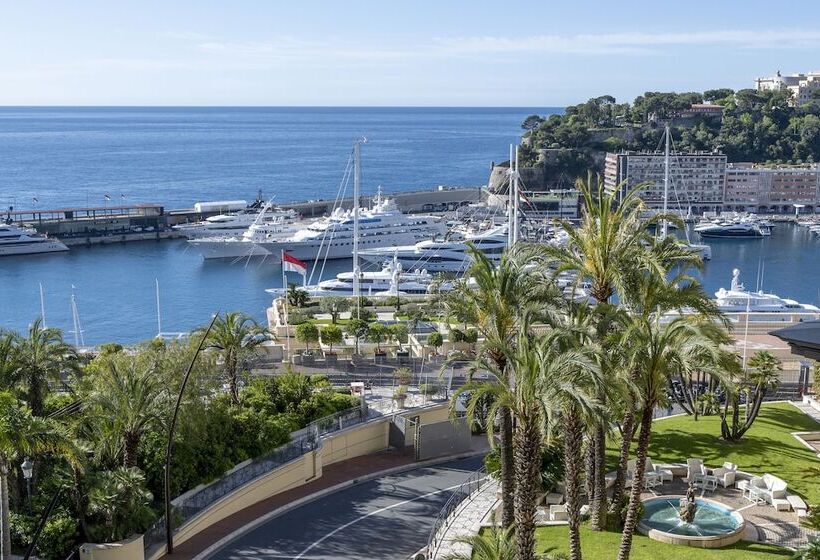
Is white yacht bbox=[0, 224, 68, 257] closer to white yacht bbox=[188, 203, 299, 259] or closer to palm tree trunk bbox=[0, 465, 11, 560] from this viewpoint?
white yacht bbox=[188, 203, 299, 259]

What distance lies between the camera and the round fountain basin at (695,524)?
17.9 m

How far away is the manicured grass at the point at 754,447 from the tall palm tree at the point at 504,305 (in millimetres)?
5312

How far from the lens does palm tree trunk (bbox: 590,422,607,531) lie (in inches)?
727

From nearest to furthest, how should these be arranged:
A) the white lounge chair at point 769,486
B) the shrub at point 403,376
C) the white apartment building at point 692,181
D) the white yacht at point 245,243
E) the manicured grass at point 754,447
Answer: the white lounge chair at point 769,486, the manicured grass at point 754,447, the shrub at point 403,376, the white yacht at point 245,243, the white apartment building at point 692,181

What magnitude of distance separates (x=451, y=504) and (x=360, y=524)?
7.21ft

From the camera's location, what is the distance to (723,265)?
8050 cm

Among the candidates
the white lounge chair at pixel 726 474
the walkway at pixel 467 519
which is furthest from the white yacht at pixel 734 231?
the walkway at pixel 467 519

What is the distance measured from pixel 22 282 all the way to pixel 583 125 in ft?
279

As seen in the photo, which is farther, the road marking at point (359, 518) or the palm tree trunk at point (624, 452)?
the road marking at point (359, 518)

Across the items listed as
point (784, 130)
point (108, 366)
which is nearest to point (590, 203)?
point (108, 366)

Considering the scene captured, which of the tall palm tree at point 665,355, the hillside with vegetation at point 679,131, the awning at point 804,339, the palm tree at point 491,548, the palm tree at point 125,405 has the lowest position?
the palm tree at point 491,548

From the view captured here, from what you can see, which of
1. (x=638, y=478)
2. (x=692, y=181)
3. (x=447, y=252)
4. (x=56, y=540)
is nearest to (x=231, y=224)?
(x=447, y=252)

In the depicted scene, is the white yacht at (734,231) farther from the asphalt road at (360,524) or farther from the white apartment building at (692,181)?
the asphalt road at (360,524)

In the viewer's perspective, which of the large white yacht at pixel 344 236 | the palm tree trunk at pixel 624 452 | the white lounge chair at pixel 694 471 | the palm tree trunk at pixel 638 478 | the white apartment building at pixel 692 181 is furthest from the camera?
the white apartment building at pixel 692 181
